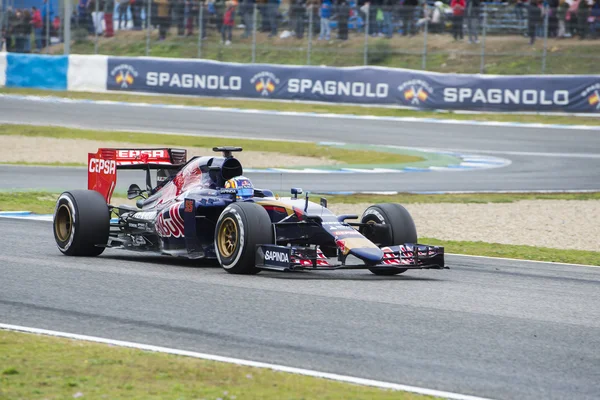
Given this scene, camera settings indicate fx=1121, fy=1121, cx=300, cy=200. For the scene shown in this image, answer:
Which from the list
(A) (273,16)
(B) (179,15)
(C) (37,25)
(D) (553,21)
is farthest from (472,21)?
(C) (37,25)

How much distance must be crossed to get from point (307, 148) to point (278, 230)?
16.2m

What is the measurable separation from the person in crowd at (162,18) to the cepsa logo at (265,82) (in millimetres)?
3900

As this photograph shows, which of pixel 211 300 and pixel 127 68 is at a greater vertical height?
pixel 127 68

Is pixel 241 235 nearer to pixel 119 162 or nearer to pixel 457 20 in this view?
pixel 119 162

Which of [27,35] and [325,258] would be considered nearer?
[325,258]

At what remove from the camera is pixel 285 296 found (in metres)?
9.02

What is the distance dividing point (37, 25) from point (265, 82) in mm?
8757

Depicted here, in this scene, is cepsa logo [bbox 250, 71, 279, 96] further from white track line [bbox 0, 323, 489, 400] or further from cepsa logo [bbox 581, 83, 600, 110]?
white track line [bbox 0, 323, 489, 400]

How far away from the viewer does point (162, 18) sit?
3712 centimetres

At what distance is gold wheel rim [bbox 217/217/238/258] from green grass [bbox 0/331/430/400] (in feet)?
11.4

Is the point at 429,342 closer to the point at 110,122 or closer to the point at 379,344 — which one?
the point at 379,344

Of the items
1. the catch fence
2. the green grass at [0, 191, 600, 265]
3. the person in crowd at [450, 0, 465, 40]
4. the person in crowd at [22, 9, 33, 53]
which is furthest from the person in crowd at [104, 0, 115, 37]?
the green grass at [0, 191, 600, 265]

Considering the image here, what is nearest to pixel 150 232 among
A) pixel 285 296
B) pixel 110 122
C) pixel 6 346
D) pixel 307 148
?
pixel 285 296

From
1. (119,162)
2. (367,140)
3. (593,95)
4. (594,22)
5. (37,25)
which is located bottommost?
(119,162)
